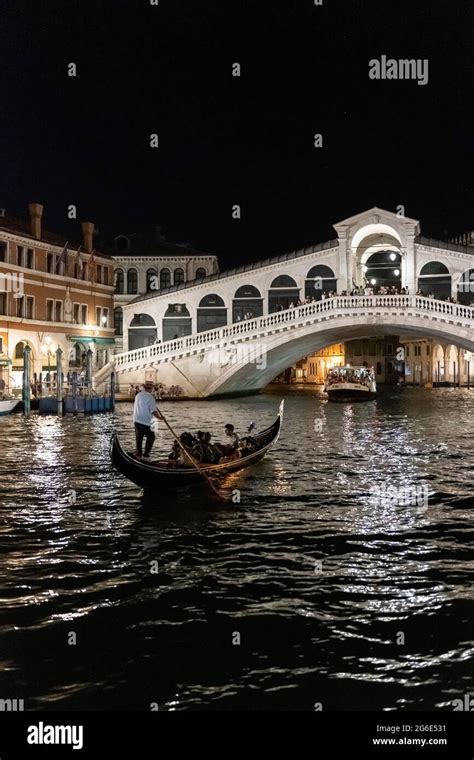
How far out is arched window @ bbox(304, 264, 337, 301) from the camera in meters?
32.5

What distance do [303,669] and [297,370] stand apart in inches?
2096

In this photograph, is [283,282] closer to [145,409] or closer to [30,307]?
[30,307]

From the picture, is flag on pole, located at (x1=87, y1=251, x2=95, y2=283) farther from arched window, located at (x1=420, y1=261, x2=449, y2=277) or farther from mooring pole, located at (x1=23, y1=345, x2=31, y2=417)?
arched window, located at (x1=420, y1=261, x2=449, y2=277)

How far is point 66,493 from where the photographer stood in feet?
32.0

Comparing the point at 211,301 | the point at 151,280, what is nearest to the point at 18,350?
the point at 211,301

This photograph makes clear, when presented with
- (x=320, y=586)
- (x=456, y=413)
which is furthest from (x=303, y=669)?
(x=456, y=413)

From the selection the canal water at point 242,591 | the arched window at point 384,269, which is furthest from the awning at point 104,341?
the canal water at point 242,591

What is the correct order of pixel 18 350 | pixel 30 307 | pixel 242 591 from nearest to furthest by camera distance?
1. pixel 242 591
2. pixel 18 350
3. pixel 30 307

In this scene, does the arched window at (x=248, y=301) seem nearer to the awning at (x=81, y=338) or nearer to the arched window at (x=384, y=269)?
the arched window at (x=384, y=269)

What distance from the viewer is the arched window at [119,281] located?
3822 centimetres

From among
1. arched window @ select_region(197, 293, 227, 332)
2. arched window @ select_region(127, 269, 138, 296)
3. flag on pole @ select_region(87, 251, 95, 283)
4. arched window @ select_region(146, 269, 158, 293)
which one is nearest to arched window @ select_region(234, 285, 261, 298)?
arched window @ select_region(197, 293, 227, 332)

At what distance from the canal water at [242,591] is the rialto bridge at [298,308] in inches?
641

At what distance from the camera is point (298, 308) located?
27625mm

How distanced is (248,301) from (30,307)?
361 inches
